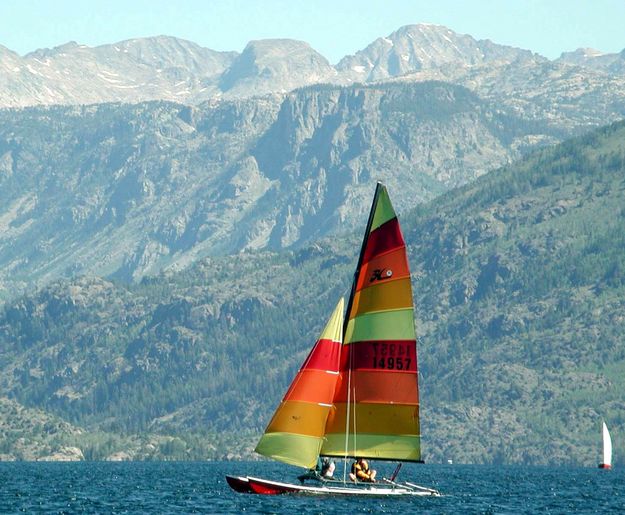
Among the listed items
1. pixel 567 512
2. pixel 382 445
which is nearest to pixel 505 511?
pixel 567 512

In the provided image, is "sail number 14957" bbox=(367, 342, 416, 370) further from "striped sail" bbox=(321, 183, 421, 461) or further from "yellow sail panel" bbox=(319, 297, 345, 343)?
"yellow sail panel" bbox=(319, 297, 345, 343)

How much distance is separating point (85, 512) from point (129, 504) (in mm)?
15670

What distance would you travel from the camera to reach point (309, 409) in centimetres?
16750

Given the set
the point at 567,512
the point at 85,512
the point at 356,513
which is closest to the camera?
the point at 356,513

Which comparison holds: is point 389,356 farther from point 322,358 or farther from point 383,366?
point 322,358

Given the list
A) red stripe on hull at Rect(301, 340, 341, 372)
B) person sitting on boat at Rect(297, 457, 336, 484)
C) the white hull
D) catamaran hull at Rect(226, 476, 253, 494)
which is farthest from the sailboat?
catamaran hull at Rect(226, 476, 253, 494)

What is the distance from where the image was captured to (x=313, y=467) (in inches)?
6629

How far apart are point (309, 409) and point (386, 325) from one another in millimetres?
10377

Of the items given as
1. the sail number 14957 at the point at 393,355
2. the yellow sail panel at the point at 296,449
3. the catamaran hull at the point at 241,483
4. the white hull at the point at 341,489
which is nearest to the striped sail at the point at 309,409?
Answer: the yellow sail panel at the point at 296,449

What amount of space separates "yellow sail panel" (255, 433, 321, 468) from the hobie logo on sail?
15.4 m

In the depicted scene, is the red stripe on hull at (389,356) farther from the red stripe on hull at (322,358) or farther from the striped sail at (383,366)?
the red stripe on hull at (322,358)

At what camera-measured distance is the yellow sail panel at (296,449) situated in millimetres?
166500

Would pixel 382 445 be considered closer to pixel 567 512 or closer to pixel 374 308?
pixel 374 308

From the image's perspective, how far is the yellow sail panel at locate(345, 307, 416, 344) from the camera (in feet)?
545
